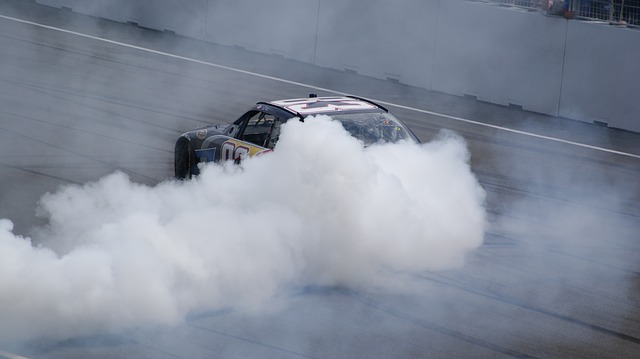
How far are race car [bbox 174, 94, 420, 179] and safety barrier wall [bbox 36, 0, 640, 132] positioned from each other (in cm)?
631

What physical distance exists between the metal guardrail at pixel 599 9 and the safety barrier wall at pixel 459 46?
23 cm

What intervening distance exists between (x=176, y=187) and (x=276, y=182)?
0.82 meters

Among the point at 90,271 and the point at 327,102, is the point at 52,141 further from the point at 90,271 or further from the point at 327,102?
the point at 90,271

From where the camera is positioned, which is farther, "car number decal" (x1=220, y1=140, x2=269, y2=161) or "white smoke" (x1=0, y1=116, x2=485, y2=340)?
"car number decal" (x1=220, y1=140, x2=269, y2=161)

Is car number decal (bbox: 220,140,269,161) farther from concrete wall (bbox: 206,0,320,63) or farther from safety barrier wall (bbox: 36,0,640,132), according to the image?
concrete wall (bbox: 206,0,320,63)

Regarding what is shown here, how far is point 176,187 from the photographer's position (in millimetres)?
7812

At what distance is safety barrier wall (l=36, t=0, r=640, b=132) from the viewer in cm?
1448

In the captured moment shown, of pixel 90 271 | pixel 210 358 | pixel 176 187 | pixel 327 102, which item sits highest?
pixel 327 102

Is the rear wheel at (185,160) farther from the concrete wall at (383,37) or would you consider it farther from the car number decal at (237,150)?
the concrete wall at (383,37)

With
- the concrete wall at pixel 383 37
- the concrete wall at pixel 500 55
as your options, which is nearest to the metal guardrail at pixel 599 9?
the concrete wall at pixel 500 55

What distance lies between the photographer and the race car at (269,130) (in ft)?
28.7

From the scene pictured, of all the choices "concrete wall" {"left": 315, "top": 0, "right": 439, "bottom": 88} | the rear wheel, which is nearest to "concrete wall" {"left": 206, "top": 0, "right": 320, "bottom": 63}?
"concrete wall" {"left": 315, "top": 0, "right": 439, "bottom": 88}

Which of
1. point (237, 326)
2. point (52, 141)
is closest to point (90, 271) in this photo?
point (237, 326)

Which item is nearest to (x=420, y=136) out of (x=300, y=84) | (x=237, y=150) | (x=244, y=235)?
(x=300, y=84)
